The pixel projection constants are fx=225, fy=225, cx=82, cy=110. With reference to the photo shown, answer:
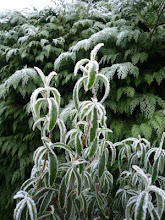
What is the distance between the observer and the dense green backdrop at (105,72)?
1.59 m

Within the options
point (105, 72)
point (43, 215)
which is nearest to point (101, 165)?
point (43, 215)

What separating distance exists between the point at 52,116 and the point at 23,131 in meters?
1.26

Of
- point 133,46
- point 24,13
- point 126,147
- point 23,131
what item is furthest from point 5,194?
point 24,13

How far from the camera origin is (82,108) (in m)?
0.93

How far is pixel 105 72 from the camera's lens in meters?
1.66

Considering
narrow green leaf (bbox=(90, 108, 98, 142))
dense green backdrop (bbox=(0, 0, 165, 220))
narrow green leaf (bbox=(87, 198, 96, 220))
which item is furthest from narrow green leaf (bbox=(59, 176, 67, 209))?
dense green backdrop (bbox=(0, 0, 165, 220))

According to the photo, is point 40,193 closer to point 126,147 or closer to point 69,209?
point 69,209

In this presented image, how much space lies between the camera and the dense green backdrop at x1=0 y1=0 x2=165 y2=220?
5.22ft

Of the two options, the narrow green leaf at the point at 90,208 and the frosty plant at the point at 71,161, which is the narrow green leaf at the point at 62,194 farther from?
the narrow green leaf at the point at 90,208

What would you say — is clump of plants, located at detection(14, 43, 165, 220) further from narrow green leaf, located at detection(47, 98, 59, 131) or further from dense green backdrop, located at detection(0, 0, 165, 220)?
dense green backdrop, located at detection(0, 0, 165, 220)

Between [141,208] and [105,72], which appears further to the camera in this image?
[105,72]

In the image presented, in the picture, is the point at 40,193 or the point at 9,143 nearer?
the point at 40,193

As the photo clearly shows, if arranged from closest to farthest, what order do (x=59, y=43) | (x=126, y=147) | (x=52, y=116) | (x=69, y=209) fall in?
(x=52, y=116)
(x=69, y=209)
(x=126, y=147)
(x=59, y=43)

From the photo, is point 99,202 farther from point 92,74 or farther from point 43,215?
point 92,74
